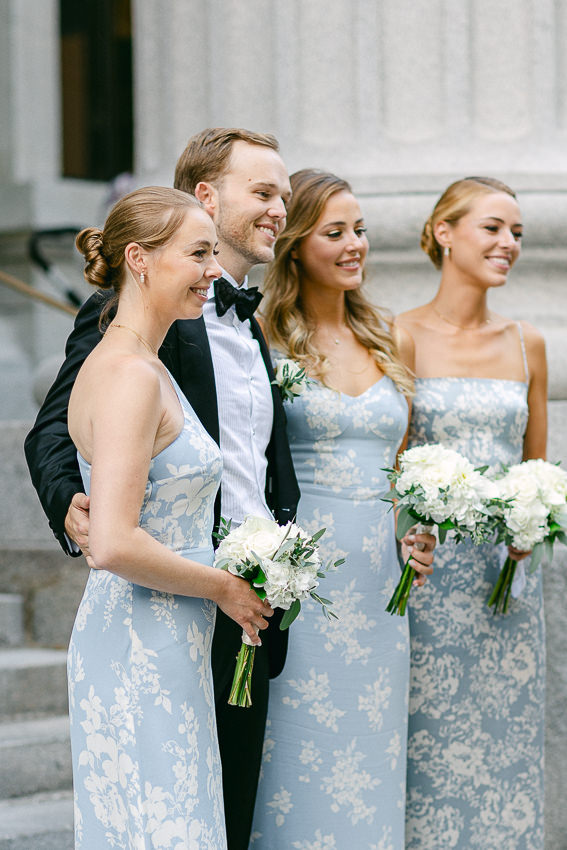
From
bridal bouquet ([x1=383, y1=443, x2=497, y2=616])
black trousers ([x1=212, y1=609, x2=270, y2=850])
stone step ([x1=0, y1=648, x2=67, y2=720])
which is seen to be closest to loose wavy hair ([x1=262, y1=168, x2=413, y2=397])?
bridal bouquet ([x1=383, y1=443, x2=497, y2=616])

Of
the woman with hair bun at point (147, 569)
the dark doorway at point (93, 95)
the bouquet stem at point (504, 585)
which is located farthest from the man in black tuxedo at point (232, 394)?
the dark doorway at point (93, 95)

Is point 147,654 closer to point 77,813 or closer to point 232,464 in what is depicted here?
point 77,813

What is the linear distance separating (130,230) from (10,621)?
2692mm

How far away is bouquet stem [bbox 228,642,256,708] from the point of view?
9.41ft

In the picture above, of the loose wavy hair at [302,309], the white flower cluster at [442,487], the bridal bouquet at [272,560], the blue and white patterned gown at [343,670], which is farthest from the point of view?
the loose wavy hair at [302,309]

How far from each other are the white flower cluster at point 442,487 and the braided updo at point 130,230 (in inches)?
42.1

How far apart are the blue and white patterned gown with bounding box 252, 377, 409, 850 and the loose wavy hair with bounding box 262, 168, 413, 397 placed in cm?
10

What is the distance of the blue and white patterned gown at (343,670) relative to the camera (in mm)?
3586

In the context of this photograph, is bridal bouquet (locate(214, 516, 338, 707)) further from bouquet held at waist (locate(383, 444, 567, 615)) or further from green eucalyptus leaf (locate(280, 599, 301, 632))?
bouquet held at waist (locate(383, 444, 567, 615))

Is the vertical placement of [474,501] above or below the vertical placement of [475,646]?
above

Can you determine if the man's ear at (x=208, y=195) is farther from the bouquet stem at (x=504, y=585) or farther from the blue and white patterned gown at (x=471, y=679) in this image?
the bouquet stem at (x=504, y=585)

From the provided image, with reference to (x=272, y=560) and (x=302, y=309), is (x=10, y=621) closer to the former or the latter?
(x=302, y=309)

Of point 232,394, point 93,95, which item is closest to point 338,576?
point 232,394

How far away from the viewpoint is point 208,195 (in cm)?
330
